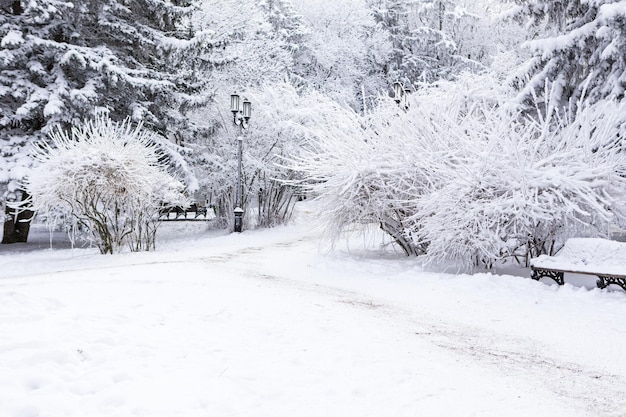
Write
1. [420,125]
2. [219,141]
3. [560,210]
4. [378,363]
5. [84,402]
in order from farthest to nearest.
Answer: [219,141] < [420,125] < [560,210] < [378,363] < [84,402]

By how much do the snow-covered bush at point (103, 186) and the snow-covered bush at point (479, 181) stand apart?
5.03 m

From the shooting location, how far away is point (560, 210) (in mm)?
8531

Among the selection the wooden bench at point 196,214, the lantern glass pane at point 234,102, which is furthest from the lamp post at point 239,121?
the wooden bench at point 196,214

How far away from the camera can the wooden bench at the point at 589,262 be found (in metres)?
7.85

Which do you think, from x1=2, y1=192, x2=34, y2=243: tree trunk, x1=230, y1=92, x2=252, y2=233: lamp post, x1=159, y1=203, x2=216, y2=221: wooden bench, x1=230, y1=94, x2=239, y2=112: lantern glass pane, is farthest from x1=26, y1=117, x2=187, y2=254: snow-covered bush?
x1=159, y1=203, x2=216, y2=221: wooden bench

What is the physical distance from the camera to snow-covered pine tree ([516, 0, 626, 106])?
10.4 meters

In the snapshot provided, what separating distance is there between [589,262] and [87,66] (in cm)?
1620

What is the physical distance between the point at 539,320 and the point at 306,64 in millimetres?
31509

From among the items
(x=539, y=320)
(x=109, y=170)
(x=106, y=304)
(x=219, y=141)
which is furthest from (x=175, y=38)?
(x=539, y=320)

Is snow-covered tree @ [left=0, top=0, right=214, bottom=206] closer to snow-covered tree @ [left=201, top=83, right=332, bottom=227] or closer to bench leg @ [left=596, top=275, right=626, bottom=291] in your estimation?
snow-covered tree @ [left=201, top=83, right=332, bottom=227]

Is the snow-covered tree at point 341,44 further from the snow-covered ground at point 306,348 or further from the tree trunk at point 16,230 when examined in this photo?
the snow-covered ground at point 306,348

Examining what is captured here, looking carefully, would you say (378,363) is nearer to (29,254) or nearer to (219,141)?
(29,254)

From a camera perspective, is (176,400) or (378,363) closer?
(176,400)

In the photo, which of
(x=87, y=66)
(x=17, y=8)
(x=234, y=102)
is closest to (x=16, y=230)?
(x=87, y=66)
